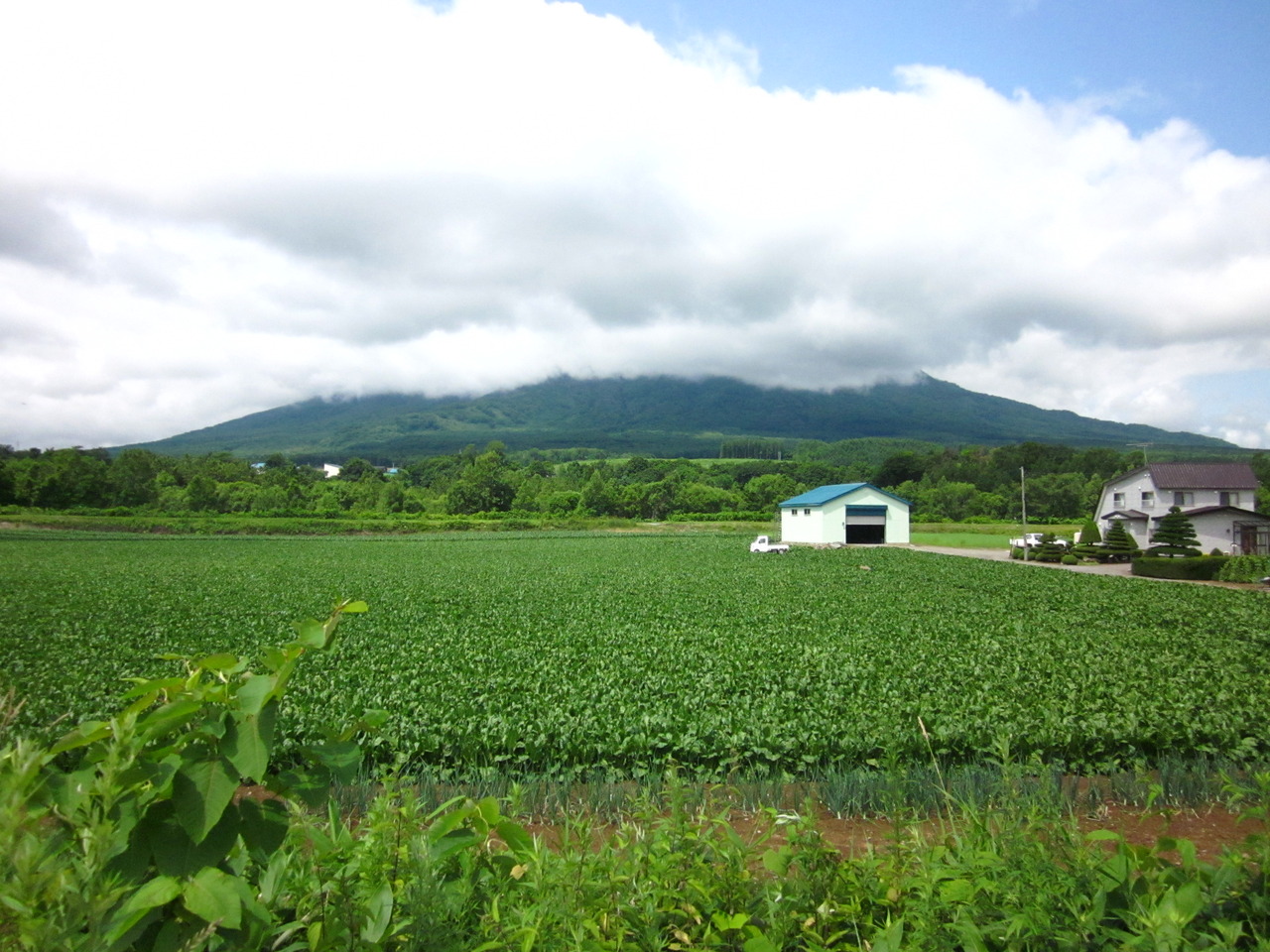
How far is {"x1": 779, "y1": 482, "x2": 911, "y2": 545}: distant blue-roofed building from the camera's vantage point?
53.8 m

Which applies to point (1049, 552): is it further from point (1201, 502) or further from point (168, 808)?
point (168, 808)

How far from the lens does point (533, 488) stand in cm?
11169

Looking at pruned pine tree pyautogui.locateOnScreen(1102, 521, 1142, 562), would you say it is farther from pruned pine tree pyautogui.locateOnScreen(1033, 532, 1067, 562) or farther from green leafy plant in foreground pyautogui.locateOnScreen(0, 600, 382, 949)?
green leafy plant in foreground pyautogui.locateOnScreen(0, 600, 382, 949)

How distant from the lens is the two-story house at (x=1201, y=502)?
41.5 metres

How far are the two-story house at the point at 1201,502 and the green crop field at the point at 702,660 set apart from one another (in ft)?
62.4

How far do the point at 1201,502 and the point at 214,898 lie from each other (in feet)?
196

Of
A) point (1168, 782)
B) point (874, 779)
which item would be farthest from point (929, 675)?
point (874, 779)

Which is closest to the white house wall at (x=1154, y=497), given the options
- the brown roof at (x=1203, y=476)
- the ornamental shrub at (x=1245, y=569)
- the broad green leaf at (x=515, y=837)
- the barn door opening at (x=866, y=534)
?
the brown roof at (x=1203, y=476)

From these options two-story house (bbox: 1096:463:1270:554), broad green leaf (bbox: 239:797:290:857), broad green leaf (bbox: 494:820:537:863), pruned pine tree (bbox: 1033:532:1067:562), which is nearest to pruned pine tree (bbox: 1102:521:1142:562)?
pruned pine tree (bbox: 1033:532:1067:562)

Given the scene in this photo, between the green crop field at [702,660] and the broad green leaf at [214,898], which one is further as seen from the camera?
the green crop field at [702,660]

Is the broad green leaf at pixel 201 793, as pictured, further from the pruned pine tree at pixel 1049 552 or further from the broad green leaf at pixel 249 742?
the pruned pine tree at pixel 1049 552

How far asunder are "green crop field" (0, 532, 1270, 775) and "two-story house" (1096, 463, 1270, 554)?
19025 millimetres

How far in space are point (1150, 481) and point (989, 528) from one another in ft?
95.7

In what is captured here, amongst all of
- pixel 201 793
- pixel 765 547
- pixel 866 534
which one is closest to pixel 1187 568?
pixel 765 547
